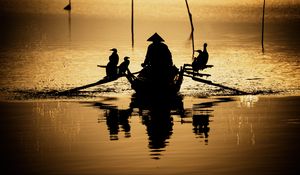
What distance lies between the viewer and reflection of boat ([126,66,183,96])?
81.0 feet

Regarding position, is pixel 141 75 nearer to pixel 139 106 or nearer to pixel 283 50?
pixel 139 106

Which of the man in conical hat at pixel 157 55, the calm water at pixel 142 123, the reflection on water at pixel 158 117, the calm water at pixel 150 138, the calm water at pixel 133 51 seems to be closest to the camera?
the calm water at pixel 150 138

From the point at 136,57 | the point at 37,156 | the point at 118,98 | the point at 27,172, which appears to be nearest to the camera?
the point at 27,172

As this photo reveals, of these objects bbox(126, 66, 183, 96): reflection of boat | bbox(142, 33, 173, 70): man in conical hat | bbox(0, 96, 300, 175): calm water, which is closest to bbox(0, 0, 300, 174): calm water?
bbox(0, 96, 300, 175): calm water

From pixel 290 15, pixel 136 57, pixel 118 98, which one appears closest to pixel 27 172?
pixel 118 98

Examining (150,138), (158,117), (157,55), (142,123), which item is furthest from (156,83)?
(150,138)

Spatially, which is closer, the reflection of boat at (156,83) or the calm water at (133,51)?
the reflection of boat at (156,83)

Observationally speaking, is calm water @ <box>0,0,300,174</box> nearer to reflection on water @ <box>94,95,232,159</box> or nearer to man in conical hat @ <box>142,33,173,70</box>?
reflection on water @ <box>94,95,232,159</box>

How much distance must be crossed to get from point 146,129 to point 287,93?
9383 millimetres

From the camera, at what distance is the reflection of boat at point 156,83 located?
2470cm

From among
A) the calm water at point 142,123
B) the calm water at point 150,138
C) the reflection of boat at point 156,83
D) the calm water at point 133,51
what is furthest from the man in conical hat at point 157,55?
the calm water at point 133,51

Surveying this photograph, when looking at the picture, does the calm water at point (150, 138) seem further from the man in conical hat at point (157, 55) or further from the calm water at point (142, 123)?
the man in conical hat at point (157, 55)

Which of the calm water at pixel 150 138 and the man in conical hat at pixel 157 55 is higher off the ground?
the man in conical hat at pixel 157 55

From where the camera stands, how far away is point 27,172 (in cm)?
1510
